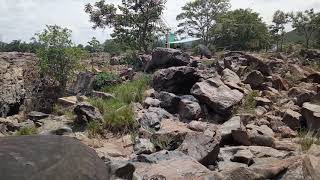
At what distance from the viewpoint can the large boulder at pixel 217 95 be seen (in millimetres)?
8211

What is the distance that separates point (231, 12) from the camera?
1644 inches

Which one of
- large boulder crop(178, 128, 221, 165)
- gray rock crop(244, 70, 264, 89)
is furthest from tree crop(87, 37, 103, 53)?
large boulder crop(178, 128, 221, 165)

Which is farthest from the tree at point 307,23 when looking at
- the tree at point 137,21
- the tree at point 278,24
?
the tree at point 137,21

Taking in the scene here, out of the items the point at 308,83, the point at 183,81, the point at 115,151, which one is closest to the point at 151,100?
the point at 183,81

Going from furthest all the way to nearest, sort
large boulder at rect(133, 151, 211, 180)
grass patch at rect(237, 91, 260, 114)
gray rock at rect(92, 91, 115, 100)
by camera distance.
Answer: gray rock at rect(92, 91, 115, 100)
grass patch at rect(237, 91, 260, 114)
large boulder at rect(133, 151, 211, 180)

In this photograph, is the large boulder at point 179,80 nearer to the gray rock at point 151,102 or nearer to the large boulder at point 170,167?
the gray rock at point 151,102

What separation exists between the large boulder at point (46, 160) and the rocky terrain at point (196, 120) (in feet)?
0.07

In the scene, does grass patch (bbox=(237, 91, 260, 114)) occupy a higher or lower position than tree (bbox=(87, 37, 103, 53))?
lower

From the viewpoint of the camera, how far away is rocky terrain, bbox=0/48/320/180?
14.5 feet

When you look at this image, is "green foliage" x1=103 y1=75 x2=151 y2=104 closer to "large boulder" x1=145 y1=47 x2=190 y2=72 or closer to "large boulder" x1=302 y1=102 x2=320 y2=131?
"large boulder" x1=145 y1=47 x2=190 y2=72

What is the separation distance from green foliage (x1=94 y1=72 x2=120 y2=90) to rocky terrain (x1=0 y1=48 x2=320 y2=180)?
0.18 m

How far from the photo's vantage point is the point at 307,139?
642 cm

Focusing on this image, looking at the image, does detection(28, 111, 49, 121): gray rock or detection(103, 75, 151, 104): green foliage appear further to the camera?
detection(103, 75, 151, 104): green foliage

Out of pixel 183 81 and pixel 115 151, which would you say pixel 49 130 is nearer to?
pixel 115 151
